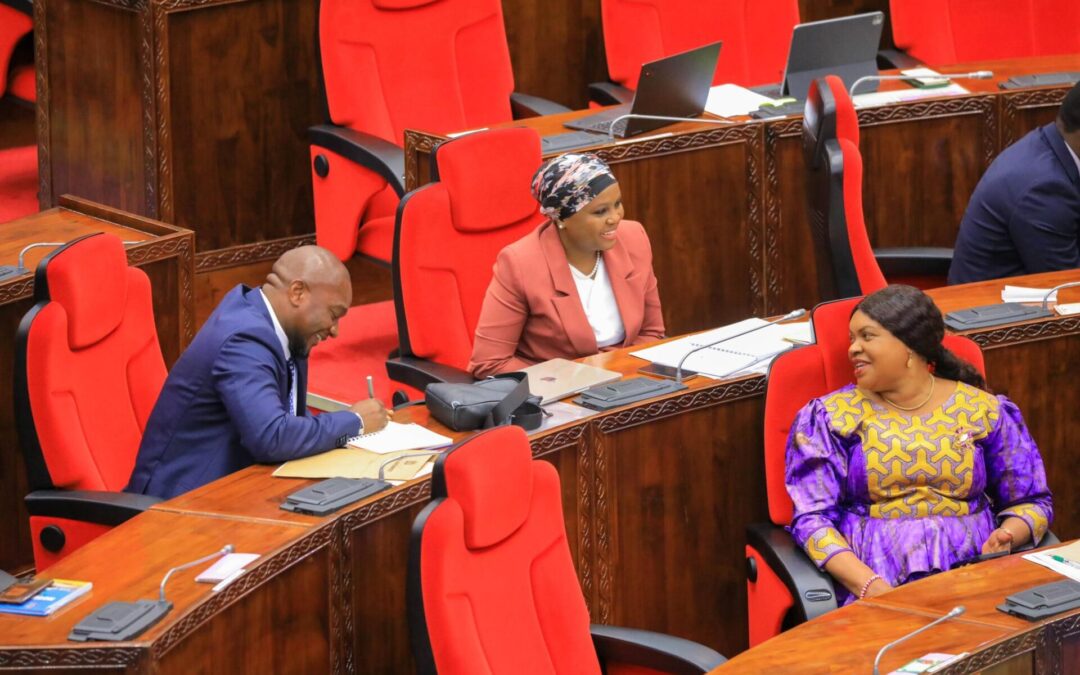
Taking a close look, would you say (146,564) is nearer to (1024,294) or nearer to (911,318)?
(911,318)

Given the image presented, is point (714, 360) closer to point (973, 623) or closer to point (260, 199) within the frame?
point (973, 623)

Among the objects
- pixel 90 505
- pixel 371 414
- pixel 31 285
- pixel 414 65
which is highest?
pixel 414 65

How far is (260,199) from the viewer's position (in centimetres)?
475

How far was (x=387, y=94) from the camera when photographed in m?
4.57

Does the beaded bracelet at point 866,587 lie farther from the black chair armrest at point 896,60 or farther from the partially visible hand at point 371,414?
the black chair armrest at point 896,60

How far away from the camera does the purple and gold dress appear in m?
2.98

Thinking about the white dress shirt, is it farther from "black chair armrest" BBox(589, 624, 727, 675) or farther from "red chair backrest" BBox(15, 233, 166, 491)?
"black chair armrest" BBox(589, 624, 727, 675)

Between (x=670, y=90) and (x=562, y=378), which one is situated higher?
(x=670, y=90)

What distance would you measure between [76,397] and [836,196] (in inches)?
58.7

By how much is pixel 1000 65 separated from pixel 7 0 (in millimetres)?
2662

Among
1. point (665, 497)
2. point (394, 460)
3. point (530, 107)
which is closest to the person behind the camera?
point (394, 460)

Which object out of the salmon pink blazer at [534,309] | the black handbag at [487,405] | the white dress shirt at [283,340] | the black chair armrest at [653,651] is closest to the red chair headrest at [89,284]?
the white dress shirt at [283,340]

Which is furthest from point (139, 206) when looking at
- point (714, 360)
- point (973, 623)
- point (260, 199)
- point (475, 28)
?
point (973, 623)

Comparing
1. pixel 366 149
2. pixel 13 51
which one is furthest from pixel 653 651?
pixel 13 51
